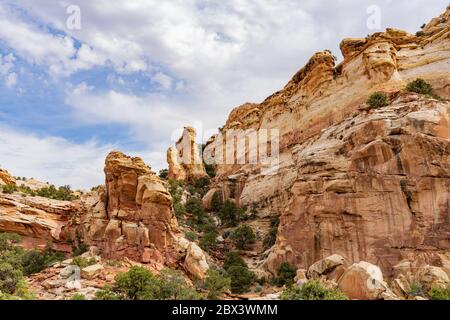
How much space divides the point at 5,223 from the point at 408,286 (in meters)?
35.8

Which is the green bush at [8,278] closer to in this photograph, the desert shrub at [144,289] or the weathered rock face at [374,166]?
the desert shrub at [144,289]

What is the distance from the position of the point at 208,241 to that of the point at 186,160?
30.1 metres

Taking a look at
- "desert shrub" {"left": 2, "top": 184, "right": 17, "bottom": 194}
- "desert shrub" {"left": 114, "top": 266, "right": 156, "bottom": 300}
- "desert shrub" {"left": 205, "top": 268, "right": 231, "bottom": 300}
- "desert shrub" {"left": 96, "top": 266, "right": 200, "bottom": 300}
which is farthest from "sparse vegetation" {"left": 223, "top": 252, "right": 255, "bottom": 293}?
"desert shrub" {"left": 2, "top": 184, "right": 17, "bottom": 194}

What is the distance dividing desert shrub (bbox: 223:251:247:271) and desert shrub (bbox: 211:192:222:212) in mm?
17025

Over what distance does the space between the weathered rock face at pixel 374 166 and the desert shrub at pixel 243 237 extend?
6.03 meters

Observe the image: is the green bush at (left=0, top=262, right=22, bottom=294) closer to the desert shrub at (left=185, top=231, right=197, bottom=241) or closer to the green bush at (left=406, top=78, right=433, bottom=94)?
the desert shrub at (left=185, top=231, right=197, bottom=241)

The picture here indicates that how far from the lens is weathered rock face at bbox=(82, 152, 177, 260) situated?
109ft

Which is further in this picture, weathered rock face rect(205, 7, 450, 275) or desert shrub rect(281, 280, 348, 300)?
weathered rock face rect(205, 7, 450, 275)
